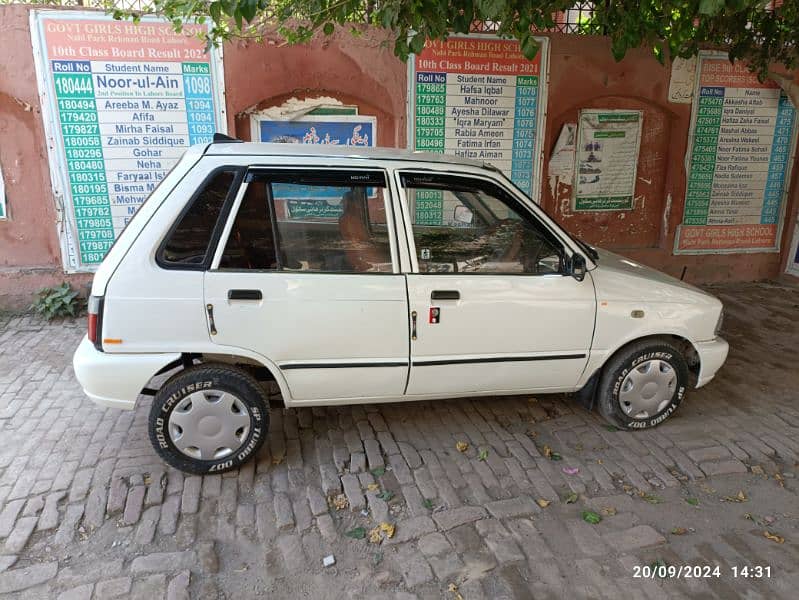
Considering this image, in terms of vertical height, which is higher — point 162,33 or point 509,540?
point 162,33

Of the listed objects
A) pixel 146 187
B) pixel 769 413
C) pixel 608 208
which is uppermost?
pixel 146 187

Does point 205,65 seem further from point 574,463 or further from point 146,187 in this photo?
point 574,463

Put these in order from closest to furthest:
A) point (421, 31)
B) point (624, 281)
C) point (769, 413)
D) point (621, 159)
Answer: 1. point (624, 281)
2. point (421, 31)
3. point (769, 413)
4. point (621, 159)

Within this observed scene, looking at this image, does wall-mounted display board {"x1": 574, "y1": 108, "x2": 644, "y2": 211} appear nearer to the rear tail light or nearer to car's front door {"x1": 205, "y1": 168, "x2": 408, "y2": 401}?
car's front door {"x1": 205, "y1": 168, "x2": 408, "y2": 401}

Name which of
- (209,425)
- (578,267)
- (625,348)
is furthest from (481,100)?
(209,425)

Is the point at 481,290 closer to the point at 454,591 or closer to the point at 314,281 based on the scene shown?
the point at 314,281

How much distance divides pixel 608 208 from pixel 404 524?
573 centimetres

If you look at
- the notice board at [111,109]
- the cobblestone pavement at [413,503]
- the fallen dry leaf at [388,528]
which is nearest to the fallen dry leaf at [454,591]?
the cobblestone pavement at [413,503]

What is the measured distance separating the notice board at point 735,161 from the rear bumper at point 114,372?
694 centimetres

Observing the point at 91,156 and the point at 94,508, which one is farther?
the point at 91,156

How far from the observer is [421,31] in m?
4.07

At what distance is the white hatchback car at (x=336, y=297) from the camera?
10.4 feet

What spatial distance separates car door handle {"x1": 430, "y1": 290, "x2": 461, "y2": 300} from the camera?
3380 millimetres

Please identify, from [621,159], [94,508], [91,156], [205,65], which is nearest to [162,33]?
[205,65]
